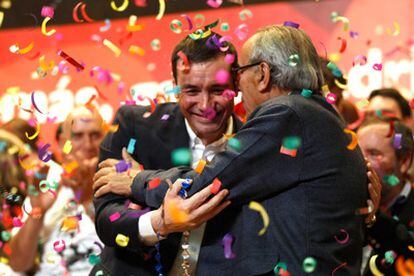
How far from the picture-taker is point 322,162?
8.71 feet

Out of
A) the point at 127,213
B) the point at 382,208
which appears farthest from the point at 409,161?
the point at 127,213

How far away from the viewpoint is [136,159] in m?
3.19

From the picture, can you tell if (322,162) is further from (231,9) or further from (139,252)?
(231,9)

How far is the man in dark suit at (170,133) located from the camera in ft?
10.0

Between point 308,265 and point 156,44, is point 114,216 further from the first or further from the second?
point 156,44

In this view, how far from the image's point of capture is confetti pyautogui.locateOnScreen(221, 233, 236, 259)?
8.99 feet

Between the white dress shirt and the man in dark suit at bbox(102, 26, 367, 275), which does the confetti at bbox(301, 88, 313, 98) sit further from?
the white dress shirt

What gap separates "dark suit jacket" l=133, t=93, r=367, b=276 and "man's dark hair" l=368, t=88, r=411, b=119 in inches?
69.2

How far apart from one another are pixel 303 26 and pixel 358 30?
313 mm

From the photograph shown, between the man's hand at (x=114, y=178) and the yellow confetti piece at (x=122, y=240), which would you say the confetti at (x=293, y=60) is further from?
the yellow confetti piece at (x=122, y=240)

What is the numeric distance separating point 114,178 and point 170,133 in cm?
27

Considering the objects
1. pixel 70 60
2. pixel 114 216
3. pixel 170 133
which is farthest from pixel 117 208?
pixel 70 60

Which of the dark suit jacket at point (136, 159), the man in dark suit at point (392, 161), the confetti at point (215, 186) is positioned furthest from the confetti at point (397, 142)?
the confetti at point (215, 186)

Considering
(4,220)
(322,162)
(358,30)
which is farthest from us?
(358,30)
